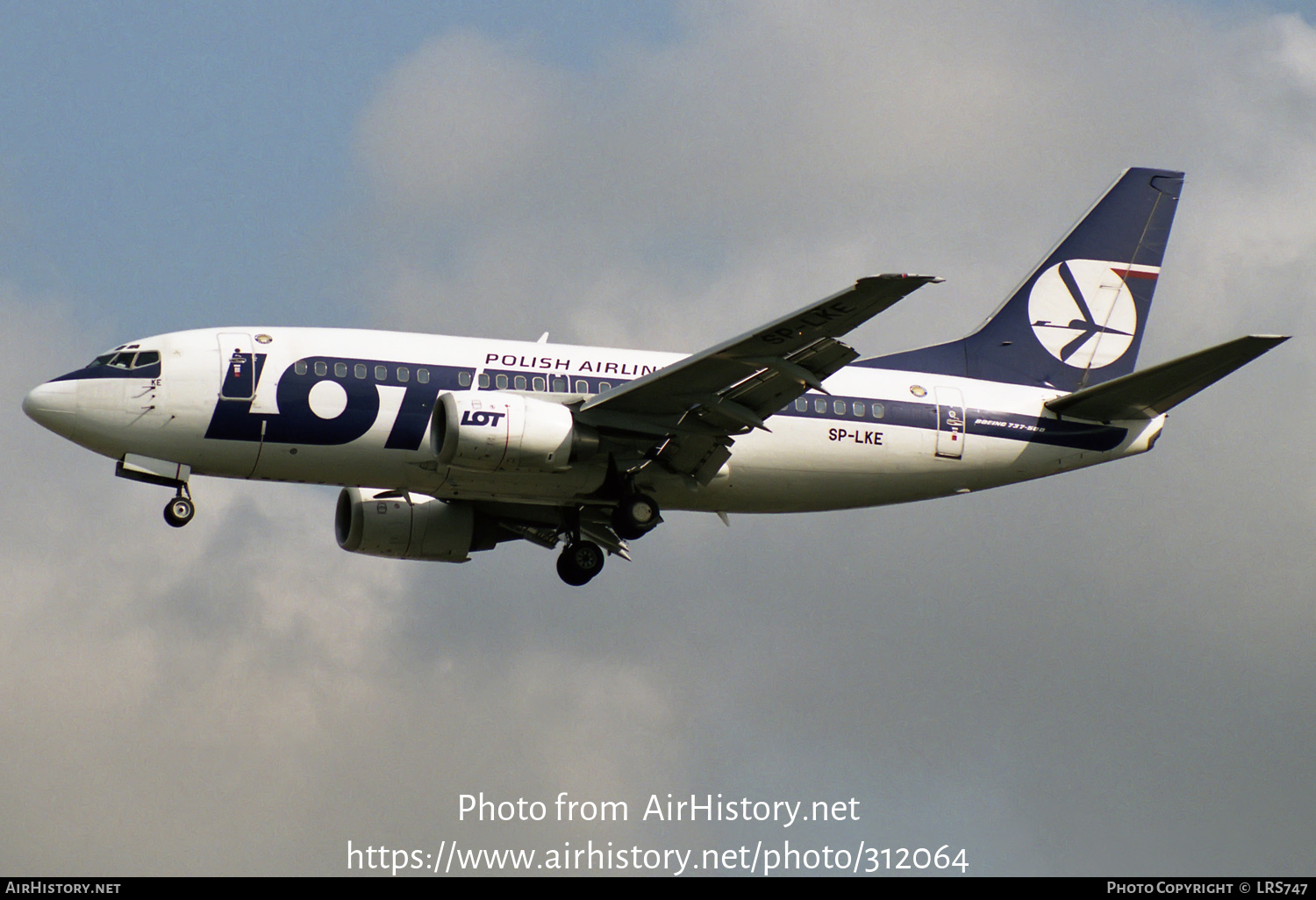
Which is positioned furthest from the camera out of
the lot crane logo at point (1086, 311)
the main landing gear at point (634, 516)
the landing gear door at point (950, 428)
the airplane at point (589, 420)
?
the lot crane logo at point (1086, 311)

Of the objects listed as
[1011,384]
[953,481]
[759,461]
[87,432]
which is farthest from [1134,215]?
[87,432]

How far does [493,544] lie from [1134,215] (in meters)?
17.6

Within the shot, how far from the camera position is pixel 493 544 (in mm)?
38312

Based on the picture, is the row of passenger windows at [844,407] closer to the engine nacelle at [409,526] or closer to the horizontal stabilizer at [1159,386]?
the horizontal stabilizer at [1159,386]

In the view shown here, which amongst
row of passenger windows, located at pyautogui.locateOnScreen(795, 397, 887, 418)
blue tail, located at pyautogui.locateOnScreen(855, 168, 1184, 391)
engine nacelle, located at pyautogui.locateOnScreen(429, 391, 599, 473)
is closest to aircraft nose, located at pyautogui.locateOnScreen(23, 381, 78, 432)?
engine nacelle, located at pyautogui.locateOnScreen(429, 391, 599, 473)

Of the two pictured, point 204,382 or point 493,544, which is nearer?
point 204,382

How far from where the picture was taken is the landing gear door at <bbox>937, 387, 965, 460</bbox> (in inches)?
1379

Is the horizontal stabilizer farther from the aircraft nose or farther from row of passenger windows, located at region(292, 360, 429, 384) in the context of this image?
the aircraft nose

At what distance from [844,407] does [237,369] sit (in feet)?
40.3

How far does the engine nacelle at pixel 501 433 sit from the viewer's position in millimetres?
30703

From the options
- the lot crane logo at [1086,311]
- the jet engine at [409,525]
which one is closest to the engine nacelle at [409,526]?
the jet engine at [409,525]

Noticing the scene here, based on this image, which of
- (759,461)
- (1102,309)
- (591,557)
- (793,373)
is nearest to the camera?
(793,373)

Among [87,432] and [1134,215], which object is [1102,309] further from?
[87,432]

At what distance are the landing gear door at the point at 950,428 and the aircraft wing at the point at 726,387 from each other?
4149 mm
